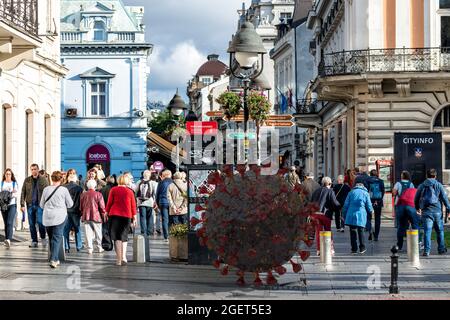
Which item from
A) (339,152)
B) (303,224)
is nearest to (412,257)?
(303,224)

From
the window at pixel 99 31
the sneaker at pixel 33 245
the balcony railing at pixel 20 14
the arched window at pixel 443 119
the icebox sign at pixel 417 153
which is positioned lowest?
the sneaker at pixel 33 245

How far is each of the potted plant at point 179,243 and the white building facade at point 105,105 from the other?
41.3m

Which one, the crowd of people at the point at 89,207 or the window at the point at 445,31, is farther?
the window at the point at 445,31

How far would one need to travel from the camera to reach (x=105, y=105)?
6212 centimetres

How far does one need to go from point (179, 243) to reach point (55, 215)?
2442mm

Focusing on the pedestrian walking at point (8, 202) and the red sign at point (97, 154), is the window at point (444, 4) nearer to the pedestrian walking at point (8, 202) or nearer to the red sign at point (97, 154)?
the pedestrian walking at point (8, 202)

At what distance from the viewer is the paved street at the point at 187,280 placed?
49.3 ft

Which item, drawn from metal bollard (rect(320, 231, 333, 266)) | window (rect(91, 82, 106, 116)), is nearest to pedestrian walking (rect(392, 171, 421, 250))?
metal bollard (rect(320, 231, 333, 266))

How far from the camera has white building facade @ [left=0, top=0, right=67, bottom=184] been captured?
1028 inches

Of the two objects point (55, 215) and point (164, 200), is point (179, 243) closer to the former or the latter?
point (55, 215)

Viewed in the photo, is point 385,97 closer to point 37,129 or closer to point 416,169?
point 416,169

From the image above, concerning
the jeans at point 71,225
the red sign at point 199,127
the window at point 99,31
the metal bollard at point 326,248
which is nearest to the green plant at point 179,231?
the metal bollard at point 326,248

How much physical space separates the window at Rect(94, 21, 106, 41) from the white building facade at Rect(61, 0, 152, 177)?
0.61 m

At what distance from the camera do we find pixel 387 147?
3922 centimetres
